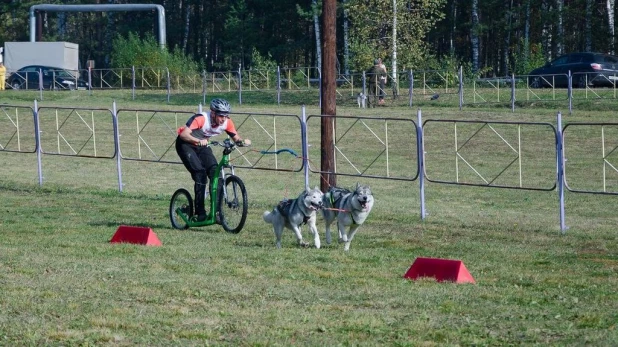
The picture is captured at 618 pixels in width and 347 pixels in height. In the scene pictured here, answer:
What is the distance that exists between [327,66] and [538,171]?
24.2 feet

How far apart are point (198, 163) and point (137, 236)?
5.41 feet

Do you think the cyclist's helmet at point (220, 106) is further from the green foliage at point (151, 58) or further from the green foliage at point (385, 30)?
the green foliage at point (151, 58)

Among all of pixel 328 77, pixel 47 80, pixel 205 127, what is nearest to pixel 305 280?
pixel 205 127

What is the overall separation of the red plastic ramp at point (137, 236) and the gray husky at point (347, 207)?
2.02 m

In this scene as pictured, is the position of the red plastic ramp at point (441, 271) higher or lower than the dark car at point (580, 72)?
lower

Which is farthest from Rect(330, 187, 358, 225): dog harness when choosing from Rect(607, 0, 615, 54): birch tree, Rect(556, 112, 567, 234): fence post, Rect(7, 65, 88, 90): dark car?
Rect(607, 0, 615, 54): birch tree

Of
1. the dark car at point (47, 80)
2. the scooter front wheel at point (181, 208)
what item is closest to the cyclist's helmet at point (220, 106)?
the scooter front wheel at point (181, 208)

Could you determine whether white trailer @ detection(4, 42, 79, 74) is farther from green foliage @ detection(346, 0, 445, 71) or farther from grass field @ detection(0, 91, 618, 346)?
grass field @ detection(0, 91, 618, 346)

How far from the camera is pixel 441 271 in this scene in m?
10.5

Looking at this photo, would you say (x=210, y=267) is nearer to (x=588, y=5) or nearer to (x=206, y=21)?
(x=588, y=5)

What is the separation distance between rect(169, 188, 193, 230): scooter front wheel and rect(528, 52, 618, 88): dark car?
965 inches

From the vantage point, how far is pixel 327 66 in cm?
1923

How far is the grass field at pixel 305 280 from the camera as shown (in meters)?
8.03

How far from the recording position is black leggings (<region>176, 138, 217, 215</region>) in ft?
47.3
